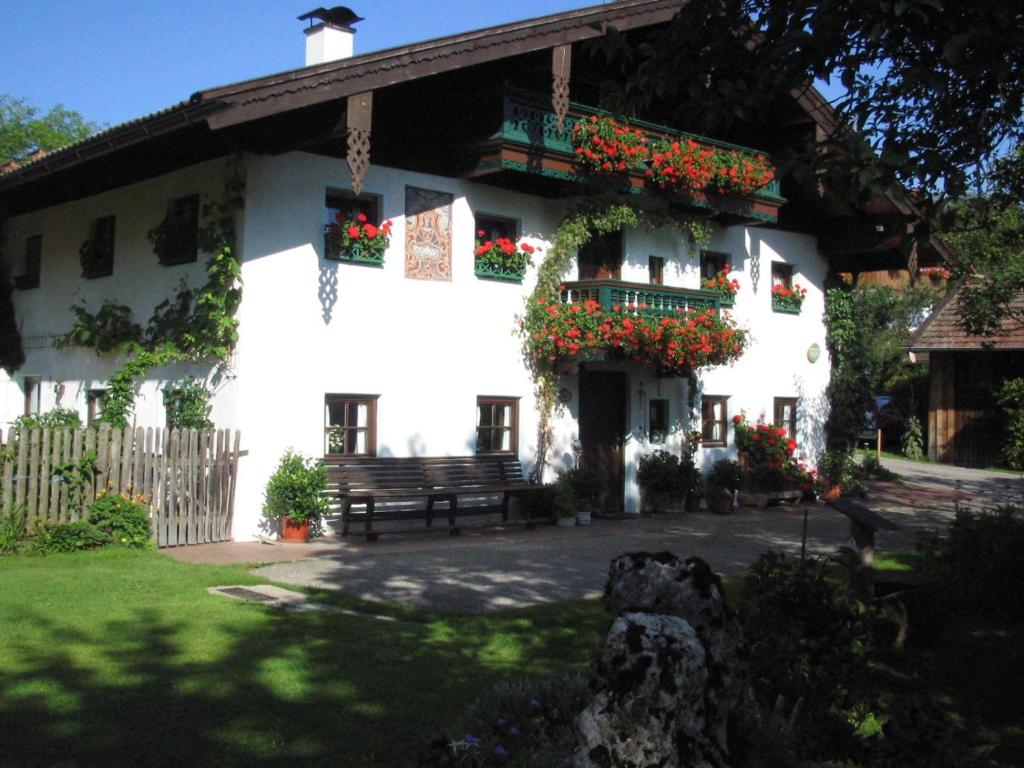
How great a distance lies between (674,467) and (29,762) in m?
14.1

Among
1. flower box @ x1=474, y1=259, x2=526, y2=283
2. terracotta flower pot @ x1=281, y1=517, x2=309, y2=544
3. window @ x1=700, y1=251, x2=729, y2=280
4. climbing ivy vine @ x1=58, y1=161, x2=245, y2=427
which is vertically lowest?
terracotta flower pot @ x1=281, y1=517, x2=309, y2=544

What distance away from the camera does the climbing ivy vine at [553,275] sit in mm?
16297

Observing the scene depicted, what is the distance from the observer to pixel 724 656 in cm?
372

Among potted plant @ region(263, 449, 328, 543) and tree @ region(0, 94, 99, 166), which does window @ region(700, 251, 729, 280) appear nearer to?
potted plant @ region(263, 449, 328, 543)

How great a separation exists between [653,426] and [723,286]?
312cm

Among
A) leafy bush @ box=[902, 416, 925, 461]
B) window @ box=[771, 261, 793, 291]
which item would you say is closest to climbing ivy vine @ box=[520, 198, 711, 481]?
window @ box=[771, 261, 793, 291]

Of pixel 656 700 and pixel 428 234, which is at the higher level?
pixel 428 234

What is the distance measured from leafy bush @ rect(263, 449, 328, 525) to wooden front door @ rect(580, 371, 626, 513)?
17.3 ft

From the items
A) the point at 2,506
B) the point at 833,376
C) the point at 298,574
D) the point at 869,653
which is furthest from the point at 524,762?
the point at 833,376

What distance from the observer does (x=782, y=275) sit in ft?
69.9

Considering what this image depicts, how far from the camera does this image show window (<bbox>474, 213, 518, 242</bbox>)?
15.9 metres

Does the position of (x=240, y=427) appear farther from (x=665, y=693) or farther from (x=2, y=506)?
(x=665, y=693)

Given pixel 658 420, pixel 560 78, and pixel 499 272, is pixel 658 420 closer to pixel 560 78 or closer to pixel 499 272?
pixel 499 272

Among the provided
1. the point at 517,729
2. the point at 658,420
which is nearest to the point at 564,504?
the point at 658,420
